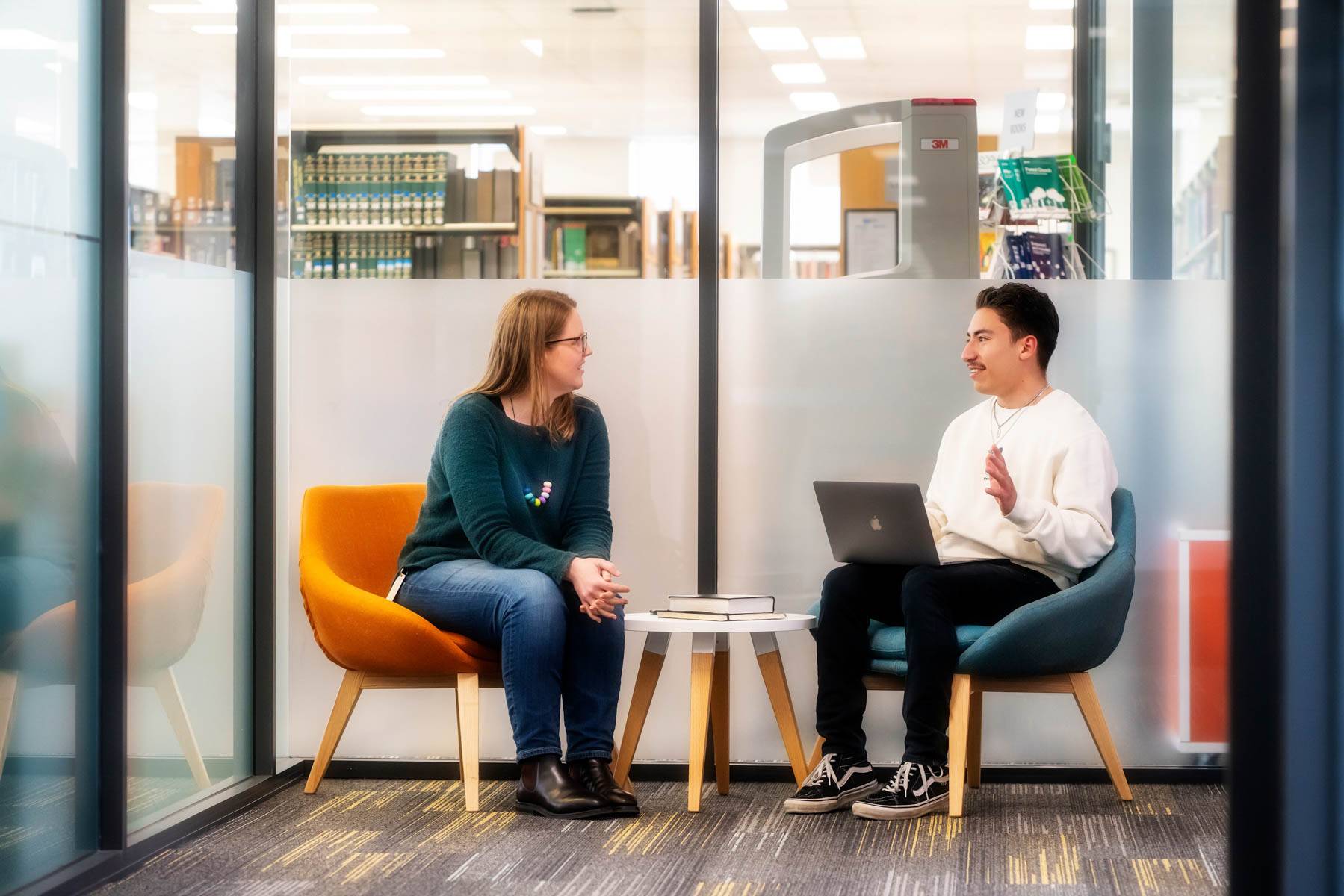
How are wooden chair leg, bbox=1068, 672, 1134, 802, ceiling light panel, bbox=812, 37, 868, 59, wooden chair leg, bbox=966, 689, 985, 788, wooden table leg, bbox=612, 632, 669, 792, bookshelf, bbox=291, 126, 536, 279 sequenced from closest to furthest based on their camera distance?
1. wooden chair leg, bbox=1068, 672, 1134, 802
2. wooden table leg, bbox=612, 632, 669, 792
3. wooden chair leg, bbox=966, 689, 985, 788
4. bookshelf, bbox=291, 126, 536, 279
5. ceiling light panel, bbox=812, 37, 868, 59

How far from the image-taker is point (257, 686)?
3.33 m

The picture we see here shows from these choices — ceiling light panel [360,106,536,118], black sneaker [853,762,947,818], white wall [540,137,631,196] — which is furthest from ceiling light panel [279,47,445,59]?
black sneaker [853,762,947,818]

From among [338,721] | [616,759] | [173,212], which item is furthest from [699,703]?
[173,212]

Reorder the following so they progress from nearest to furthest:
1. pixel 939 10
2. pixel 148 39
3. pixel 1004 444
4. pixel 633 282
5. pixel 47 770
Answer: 1. pixel 47 770
2. pixel 148 39
3. pixel 1004 444
4. pixel 633 282
5. pixel 939 10

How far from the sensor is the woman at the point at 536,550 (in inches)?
114

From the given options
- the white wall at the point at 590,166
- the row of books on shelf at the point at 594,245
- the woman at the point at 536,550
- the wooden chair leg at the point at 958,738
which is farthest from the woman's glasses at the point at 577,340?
the wooden chair leg at the point at 958,738

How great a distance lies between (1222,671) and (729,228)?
1.63 meters

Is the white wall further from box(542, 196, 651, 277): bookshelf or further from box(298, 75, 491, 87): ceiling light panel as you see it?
box(298, 75, 491, 87): ceiling light panel

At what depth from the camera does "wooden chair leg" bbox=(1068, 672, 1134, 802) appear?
2.98 meters

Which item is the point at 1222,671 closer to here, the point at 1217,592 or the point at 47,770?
the point at 1217,592

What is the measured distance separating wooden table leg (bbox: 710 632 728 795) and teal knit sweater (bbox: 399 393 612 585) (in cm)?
37

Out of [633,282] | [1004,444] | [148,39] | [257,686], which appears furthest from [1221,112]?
[257,686]

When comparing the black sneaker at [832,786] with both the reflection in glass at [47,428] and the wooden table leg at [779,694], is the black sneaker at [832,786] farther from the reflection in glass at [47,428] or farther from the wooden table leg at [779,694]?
the reflection in glass at [47,428]

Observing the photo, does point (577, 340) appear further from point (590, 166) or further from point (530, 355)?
point (590, 166)
